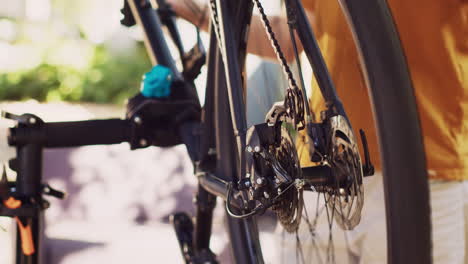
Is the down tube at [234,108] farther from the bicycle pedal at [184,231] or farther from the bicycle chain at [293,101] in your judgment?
the bicycle pedal at [184,231]

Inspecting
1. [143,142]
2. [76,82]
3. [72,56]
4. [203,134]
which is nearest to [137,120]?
[143,142]

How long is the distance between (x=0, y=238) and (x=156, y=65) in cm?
163

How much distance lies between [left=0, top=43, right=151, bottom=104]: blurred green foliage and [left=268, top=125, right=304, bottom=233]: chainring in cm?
512

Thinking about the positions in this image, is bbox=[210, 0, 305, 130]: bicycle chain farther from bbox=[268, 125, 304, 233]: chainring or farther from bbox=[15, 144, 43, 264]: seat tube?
bbox=[15, 144, 43, 264]: seat tube

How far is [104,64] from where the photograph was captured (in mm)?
6148

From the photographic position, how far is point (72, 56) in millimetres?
6141

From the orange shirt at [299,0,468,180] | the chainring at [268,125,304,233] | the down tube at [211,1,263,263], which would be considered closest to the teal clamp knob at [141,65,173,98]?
the down tube at [211,1,263,263]

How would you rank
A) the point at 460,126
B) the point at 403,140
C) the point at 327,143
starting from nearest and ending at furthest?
the point at 403,140 → the point at 327,143 → the point at 460,126

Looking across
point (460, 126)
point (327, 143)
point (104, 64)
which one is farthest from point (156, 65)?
point (104, 64)

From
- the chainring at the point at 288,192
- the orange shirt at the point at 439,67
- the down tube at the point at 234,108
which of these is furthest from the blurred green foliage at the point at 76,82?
the chainring at the point at 288,192

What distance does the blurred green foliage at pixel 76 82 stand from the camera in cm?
601

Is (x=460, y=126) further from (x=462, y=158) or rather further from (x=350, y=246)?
(x=350, y=246)

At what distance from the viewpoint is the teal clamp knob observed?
59.0 inches

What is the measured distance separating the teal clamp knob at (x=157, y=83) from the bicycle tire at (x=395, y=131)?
84 cm
